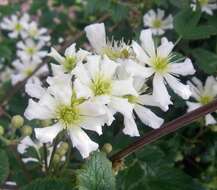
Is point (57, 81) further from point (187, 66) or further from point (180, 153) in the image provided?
point (180, 153)

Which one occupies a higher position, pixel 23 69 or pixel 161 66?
pixel 161 66

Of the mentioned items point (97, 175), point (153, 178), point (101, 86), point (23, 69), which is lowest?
point (23, 69)

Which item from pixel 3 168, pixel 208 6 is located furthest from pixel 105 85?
pixel 208 6

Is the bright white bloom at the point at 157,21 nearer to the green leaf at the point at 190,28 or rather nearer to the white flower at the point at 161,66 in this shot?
the green leaf at the point at 190,28

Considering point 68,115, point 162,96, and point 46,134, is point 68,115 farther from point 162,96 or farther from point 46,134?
point 162,96

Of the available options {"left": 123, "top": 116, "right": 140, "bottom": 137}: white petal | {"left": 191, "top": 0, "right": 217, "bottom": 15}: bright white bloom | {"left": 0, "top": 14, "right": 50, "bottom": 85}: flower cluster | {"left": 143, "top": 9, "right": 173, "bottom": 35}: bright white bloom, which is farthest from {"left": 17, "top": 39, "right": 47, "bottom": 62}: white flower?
{"left": 123, "top": 116, "right": 140, "bottom": 137}: white petal

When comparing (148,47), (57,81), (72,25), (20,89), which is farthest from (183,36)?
(72,25)

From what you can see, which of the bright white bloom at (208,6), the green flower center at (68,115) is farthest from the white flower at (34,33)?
the green flower center at (68,115)

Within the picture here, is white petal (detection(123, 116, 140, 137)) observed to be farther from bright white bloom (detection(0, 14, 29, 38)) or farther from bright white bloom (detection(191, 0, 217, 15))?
bright white bloom (detection(0, 14, 29, 38))
